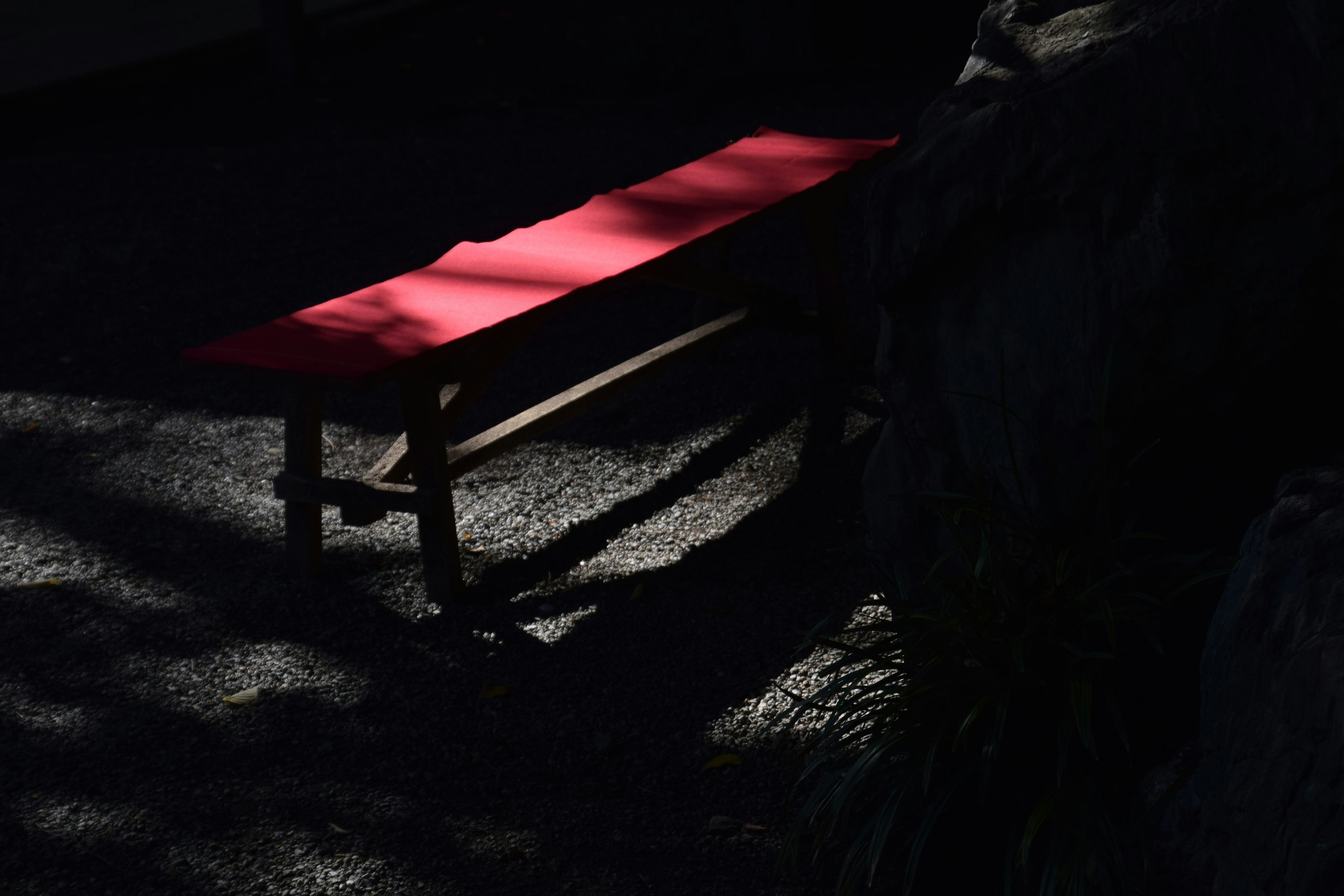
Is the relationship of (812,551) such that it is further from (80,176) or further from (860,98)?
(80,176)

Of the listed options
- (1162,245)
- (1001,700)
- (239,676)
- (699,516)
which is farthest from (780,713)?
(239,676)

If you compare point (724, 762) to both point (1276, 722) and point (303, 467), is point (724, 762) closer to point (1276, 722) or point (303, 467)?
point (1276, 722)

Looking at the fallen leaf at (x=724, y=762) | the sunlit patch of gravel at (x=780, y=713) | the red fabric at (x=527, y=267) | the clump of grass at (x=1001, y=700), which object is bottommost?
the fallen leaf at (x=724, y=762)

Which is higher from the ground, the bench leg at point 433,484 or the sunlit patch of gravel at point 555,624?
the bench leg at point 433,484

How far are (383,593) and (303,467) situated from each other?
1.44 feet

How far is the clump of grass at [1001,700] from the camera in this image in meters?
2.31

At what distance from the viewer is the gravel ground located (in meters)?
2.73

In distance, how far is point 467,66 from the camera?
32.3 feet

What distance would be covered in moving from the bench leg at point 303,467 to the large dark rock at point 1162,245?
1780 millimetres

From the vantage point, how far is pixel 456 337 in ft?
11.2

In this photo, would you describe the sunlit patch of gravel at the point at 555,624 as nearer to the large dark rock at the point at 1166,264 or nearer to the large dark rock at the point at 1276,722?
the large dark rock at the point at 1166,264

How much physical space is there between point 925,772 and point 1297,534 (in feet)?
2.39

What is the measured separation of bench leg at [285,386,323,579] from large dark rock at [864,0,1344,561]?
5.84 feet

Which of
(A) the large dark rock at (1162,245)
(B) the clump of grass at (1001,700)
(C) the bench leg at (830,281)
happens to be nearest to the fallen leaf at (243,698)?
(B) the clump of grass at (1001,700)
